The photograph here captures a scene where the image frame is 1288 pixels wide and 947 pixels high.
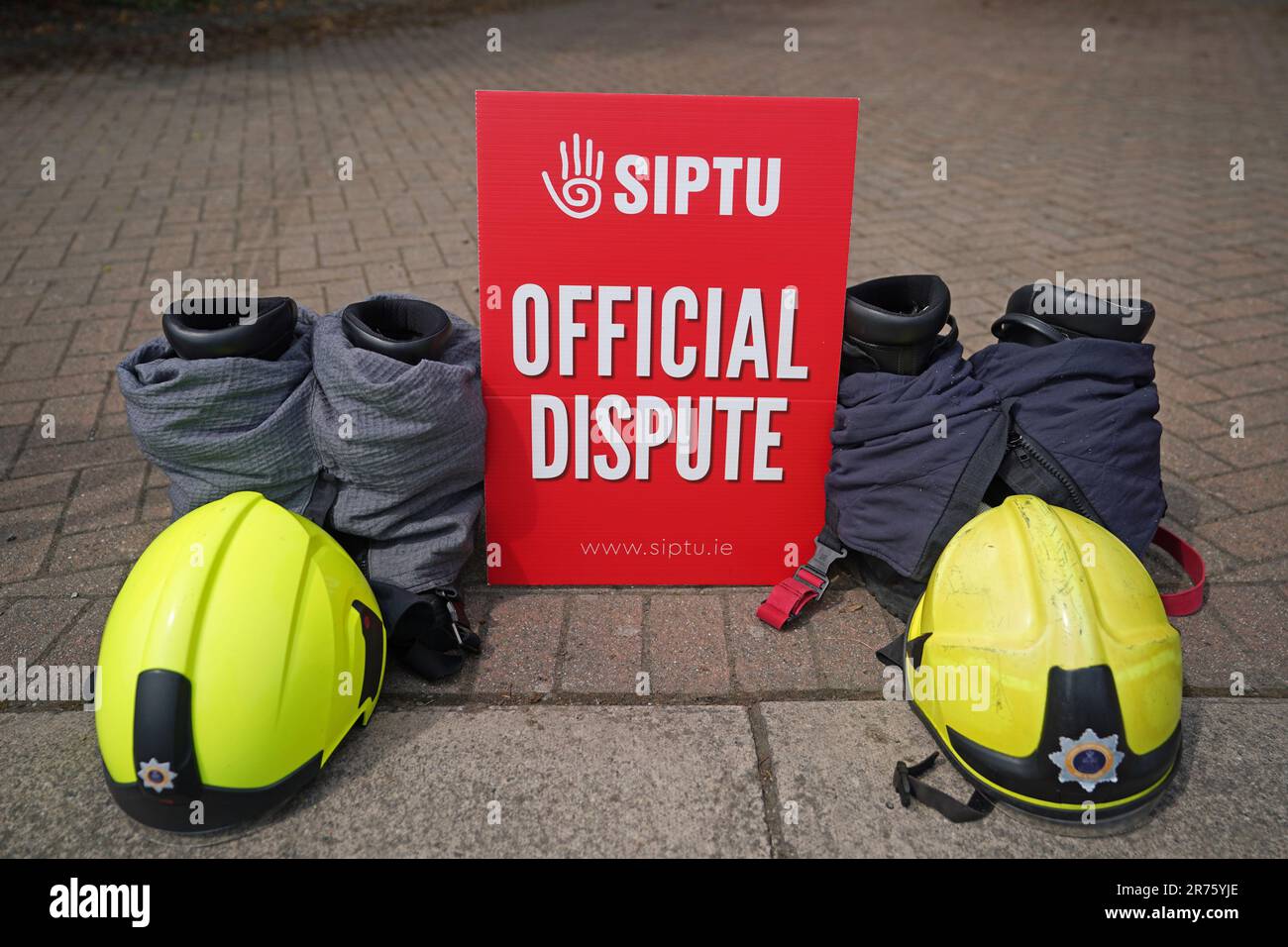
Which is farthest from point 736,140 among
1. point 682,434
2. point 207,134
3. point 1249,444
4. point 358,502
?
point 207,134

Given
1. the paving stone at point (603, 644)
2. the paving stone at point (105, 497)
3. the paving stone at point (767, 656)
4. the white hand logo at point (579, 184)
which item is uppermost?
the white hand logo at point (579, 184)

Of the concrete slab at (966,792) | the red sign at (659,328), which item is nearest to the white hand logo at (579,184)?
the red sign at (659,328)

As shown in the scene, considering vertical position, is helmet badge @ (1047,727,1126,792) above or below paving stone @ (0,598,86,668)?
above

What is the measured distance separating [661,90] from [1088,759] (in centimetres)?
812

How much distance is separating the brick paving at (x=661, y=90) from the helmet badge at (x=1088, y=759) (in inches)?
23.3

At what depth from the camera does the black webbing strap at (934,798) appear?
2117 mm

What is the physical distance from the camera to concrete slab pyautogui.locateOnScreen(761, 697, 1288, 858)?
207 centimetres

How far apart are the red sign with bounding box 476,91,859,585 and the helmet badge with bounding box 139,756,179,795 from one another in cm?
110
